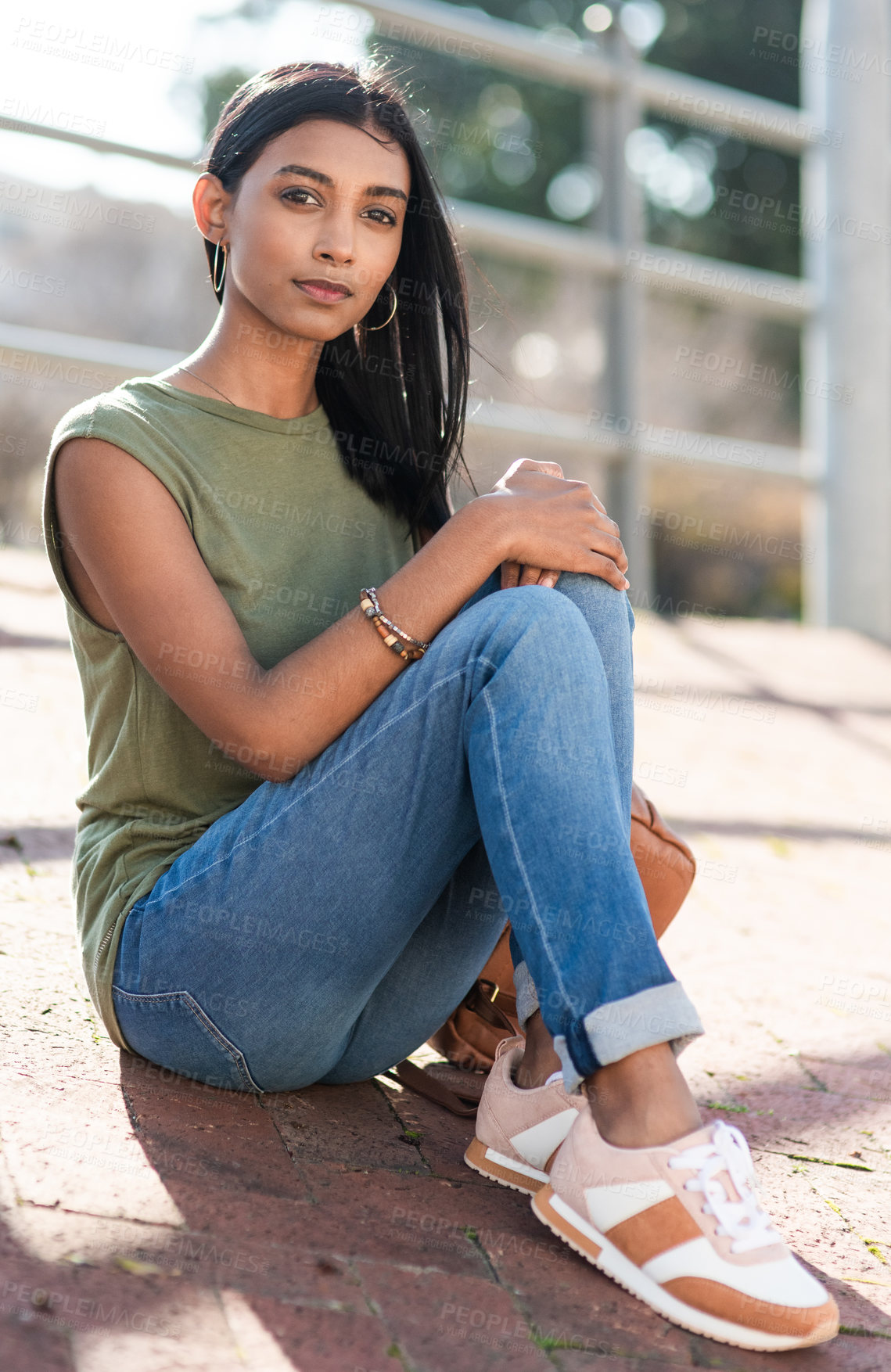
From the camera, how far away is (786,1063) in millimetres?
2264

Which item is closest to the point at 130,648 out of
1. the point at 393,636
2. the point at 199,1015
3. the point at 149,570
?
the point at 149,570

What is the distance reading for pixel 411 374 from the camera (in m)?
2.17

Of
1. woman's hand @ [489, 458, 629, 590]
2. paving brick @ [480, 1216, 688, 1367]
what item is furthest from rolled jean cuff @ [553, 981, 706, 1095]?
woman's hand @ [489, 458, 629, 590]

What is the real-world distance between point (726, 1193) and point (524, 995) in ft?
1.12

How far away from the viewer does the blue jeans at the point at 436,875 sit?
4.54 ft

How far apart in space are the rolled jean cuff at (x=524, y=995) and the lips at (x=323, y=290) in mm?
999

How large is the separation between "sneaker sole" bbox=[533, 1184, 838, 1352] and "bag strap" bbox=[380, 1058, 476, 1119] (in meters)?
0.39

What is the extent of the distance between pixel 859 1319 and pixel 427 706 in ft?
2.74

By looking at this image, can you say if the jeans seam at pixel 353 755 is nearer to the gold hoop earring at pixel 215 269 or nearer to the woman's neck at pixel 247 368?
the woman's neck at pixel 247 368

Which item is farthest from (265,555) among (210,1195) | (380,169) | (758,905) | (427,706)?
(758,905)

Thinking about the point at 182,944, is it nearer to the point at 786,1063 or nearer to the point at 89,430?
the point at 89,430

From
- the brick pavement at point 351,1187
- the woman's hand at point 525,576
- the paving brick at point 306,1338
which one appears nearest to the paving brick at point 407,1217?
the brick pavement at point 351,1187

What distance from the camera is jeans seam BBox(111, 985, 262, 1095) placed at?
1597 millimetres

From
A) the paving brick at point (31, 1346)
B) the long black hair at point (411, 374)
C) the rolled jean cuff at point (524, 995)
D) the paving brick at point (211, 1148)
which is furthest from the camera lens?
the long black hair at point (411, 374)
